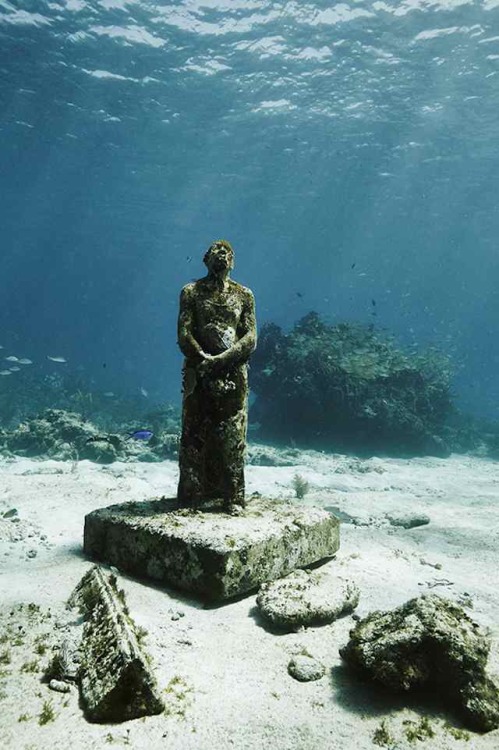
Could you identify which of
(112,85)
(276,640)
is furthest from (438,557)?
(112,85)

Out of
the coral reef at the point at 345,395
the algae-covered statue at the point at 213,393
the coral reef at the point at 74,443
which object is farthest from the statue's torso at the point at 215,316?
the coral reef at the point at 345,395

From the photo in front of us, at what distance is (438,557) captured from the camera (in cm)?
554

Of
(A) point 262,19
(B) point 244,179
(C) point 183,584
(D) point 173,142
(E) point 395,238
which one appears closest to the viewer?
(C) point 183,584

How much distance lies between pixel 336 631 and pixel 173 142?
3511 centimetres

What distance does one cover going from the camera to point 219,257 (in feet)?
17.3

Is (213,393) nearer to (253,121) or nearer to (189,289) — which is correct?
(189,289)

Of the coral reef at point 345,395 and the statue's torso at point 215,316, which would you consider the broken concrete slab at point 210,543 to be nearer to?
the statue's torso at point 215,316

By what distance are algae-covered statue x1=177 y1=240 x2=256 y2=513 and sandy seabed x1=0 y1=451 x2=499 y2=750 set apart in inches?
47.7

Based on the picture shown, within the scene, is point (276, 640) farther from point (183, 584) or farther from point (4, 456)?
point (4, 456)

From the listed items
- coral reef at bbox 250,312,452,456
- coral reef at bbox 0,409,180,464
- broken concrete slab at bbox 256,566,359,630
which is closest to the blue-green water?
coral reef at bbox 250,312,452,456

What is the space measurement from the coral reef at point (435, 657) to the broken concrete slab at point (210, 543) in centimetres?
135

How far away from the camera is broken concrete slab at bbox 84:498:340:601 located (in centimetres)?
409

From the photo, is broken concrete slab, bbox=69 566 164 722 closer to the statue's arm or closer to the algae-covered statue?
the algae-covered statue

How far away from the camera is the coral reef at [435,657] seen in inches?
104
